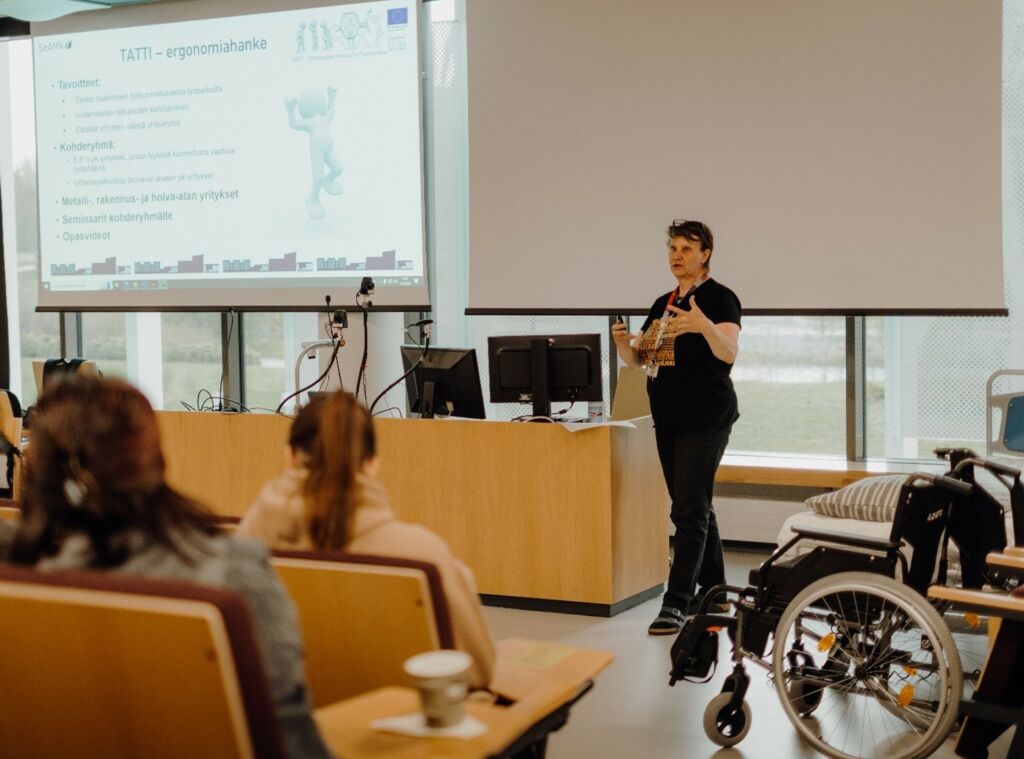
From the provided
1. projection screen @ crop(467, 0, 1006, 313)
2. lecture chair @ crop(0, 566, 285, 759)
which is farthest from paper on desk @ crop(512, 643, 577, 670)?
projection screen @ crop(467, 0, 1006, 313)

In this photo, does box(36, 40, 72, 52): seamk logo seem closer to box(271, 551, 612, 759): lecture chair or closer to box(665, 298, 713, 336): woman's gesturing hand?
box(665, 298, 713, 336): woman's gesturing hand

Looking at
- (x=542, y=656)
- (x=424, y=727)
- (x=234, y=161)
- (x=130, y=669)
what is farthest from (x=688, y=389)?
(x=234, y=161)

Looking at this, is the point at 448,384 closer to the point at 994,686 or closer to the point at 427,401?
the point at 427,401

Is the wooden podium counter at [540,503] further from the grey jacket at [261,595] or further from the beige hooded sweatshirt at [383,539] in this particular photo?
the grey jacket at [261,595]

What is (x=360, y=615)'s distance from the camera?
2.07 metres

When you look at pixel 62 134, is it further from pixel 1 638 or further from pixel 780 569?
pixel 1 638

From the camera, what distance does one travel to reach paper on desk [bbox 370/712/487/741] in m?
1.74

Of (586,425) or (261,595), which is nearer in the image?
(261,595)

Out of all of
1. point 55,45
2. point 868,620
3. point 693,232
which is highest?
point 55,45

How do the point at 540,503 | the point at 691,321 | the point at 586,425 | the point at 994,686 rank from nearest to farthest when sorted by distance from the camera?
the point at 994,686
the point at 691,321
the point at 586,425
the point at 540,503

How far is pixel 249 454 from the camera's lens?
5.54 metres

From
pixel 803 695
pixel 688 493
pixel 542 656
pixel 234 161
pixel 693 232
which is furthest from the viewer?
pixel 234 161

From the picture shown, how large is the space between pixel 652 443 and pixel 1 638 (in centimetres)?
378

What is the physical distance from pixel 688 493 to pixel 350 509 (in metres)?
2.64
